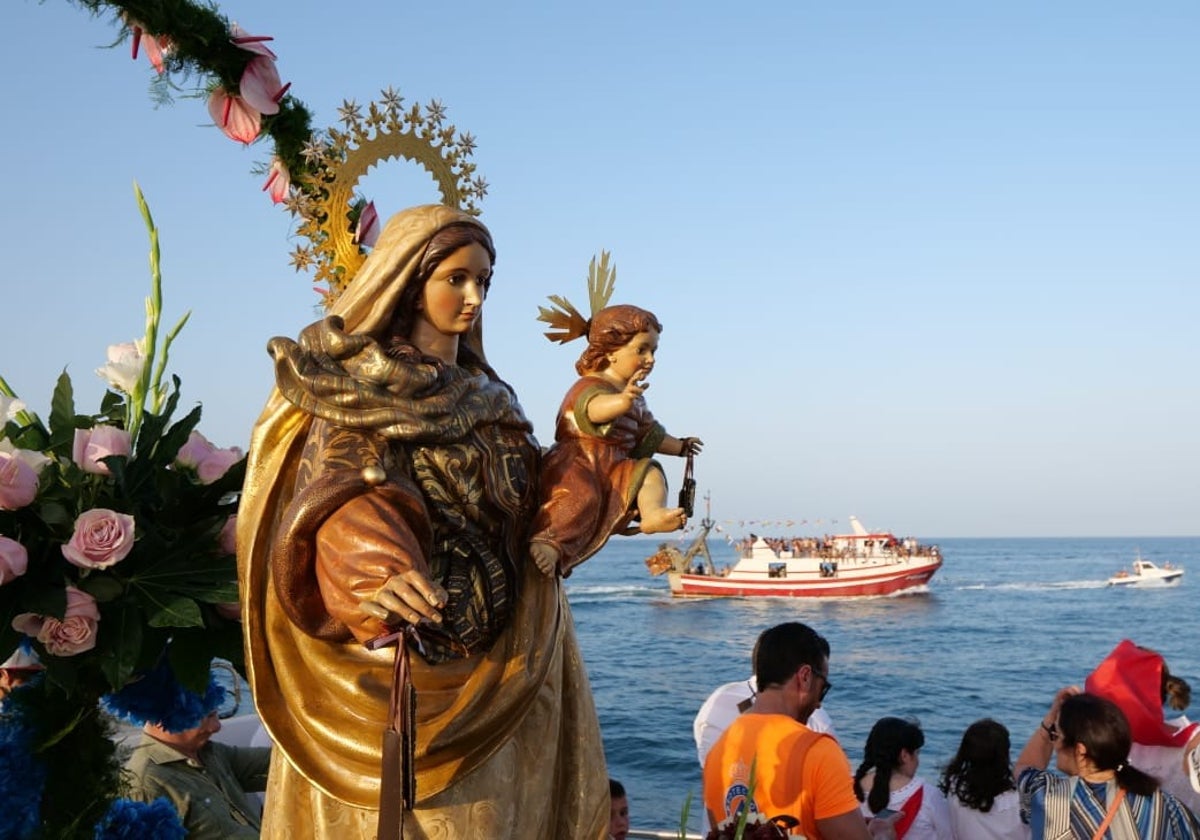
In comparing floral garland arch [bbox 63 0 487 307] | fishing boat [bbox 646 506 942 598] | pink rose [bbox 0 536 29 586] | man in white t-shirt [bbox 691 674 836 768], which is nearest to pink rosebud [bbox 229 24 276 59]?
floral garland arch [bbox 63 0 487 307]

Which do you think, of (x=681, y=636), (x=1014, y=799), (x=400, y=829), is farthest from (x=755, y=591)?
(x=400, y=829)

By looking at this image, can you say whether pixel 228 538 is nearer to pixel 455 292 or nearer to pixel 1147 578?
pixel 455 292

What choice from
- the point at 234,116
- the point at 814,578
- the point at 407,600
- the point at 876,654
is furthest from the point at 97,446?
the point at 814,578

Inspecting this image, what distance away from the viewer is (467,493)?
3.07m

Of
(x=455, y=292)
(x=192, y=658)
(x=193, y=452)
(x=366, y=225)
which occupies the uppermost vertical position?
(x=366, y=225)

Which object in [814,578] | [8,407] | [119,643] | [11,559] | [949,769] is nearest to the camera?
[11,559]

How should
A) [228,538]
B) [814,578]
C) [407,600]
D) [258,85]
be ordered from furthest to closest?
[814,578] → [258,85] → [228,538] → [407,600]

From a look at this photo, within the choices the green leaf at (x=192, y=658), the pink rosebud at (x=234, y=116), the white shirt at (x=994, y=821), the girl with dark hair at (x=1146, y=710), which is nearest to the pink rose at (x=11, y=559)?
the green leaf at (x=192, y=658)

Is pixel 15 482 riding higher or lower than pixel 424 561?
higher

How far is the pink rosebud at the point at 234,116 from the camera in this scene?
4285mm

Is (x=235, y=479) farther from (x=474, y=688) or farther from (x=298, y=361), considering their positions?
(x=474, y=688)

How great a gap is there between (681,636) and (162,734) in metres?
56.9

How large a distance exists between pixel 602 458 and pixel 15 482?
1.73m

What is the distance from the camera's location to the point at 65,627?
11.6 ft
